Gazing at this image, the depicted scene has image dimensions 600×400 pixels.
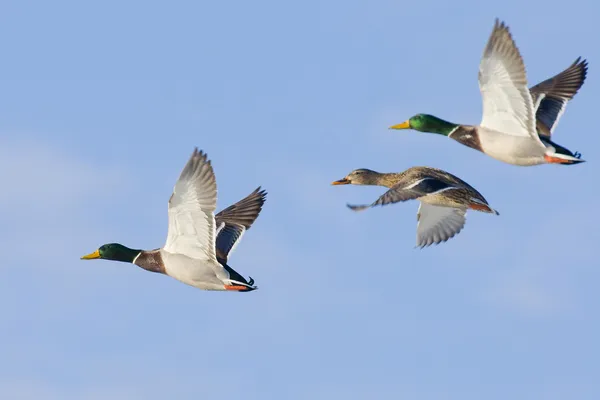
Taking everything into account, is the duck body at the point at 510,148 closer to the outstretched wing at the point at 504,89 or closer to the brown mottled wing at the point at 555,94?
the outstretched wing at the point at 504,89

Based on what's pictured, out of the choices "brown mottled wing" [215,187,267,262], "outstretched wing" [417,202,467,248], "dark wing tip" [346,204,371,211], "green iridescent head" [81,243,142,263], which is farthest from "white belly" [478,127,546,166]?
"green iridescent head" [81,243,142,263]

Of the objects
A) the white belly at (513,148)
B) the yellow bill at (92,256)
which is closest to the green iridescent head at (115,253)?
the yellow bill at (92,256)

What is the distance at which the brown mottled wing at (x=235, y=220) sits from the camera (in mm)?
23125

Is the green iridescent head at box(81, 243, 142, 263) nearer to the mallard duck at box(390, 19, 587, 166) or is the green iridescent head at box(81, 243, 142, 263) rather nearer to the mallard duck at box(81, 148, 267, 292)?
the mallard duck at box(81, 148, 267, 292)

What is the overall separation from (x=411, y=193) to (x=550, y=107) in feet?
10.9

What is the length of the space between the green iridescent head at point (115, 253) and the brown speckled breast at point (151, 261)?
315mm

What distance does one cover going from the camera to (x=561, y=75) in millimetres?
25141

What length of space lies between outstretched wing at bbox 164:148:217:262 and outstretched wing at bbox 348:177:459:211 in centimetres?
250

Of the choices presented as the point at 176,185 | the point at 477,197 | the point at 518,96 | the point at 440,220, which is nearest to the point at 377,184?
the point at 440,220

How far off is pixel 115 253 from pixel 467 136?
6313 millimetres

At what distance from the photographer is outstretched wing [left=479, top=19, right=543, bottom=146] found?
22031 mm

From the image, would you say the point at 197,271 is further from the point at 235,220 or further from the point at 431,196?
the point at 431,196

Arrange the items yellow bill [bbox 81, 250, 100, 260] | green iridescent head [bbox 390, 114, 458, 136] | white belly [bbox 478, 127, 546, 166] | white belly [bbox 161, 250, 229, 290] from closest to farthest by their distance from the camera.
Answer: white belly [bbox 161, 250, 229, 290] < white belly [bbox 478, 127, 546, 166] < yellow bill [bbox 81, 250, 100, 260] < green iridescent head [bbox 390, 114, 458, 136]

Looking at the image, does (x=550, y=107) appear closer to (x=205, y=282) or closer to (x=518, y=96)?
(x=518, y=96)
